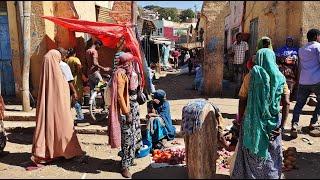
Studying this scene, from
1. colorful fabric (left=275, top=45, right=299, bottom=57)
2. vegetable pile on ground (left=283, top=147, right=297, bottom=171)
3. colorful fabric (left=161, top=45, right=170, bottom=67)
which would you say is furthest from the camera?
colorful fabric (left=161, top=45, right=170, bottom=67)

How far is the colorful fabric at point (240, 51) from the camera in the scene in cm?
1009

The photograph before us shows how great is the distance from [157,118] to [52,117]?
1.66m

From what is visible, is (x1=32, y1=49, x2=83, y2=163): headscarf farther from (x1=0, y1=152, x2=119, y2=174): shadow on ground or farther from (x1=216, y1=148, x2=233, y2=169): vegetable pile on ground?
(x1=216, y1=148, x2=233, y2=169): vegetable pile on ground

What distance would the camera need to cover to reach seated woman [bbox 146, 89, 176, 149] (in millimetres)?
6247

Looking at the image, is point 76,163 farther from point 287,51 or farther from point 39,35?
point 287,51

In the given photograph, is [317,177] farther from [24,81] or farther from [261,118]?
[24,81]

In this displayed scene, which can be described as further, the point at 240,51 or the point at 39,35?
the point at 240,51

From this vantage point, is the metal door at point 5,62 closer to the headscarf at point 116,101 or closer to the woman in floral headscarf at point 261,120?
the headscarf at point 116,101

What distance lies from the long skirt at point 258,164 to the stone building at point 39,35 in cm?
560

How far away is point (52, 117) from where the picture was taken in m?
5.59

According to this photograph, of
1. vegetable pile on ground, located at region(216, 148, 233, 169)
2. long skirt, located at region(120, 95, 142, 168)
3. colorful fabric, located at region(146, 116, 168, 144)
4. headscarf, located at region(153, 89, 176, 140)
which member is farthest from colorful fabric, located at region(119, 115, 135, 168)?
vegetable pile on ground, located at region(216, 148, 233, 169)

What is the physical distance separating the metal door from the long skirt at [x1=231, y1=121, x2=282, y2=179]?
7294 mm

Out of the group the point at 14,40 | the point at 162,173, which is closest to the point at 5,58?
the point at 14,40

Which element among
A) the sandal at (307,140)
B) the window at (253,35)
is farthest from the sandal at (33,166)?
the window at (253,35)
